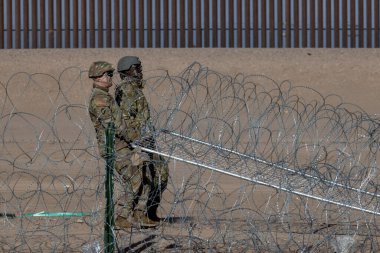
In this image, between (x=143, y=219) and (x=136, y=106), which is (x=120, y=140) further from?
(x=143, y=219)

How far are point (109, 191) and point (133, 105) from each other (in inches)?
63.4

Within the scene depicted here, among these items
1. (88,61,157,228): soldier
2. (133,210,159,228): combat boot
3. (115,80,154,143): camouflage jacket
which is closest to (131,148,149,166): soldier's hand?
(88,61,157,228): soldier

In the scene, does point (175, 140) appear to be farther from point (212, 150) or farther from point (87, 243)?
point (87, 243)

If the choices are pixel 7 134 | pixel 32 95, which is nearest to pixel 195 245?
pixel 7 134

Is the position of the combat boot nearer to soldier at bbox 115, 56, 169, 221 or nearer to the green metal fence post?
soldier at bbox 115, 56, 169, 221

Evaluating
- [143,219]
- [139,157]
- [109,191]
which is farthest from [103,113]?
[109,191]

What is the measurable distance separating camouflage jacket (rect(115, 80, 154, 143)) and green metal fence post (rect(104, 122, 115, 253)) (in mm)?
766

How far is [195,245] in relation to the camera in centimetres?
759

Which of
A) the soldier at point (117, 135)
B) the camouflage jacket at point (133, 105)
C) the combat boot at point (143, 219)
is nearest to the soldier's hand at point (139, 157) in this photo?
the soldier at point (117, 135)

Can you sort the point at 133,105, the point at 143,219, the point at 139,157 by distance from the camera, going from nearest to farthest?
the point at 139,157, the point at 133,105, the point at 143,219

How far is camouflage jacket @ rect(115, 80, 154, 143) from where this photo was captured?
8.08m

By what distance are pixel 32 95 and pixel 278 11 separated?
163 inches

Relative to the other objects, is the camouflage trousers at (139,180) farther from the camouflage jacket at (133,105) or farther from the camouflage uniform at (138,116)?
the camouflage jacket at (133,105)

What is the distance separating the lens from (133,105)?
8531 mm
